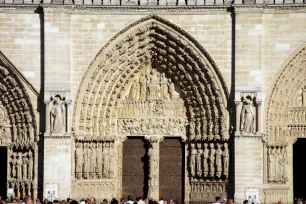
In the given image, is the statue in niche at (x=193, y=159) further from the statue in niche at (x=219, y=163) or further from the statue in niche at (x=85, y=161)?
the statue in niche at (x=85, y=161)

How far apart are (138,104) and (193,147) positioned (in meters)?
1.87

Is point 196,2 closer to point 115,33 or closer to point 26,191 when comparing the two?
point 115,33

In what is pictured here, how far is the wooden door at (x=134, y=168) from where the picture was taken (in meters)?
25.2

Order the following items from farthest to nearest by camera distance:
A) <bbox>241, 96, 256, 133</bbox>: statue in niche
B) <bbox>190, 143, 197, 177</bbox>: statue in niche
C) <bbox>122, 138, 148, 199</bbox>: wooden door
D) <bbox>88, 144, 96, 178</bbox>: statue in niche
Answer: <bbox>122, 138, 148, 199</bbox>: wooden door → <bbox>190, 143, 197, 177</bbox>: statue in niche → <bbox>88, 144, 96, 178</bbox>: statue in niche → <bbox>241, 96, 256, 133</bbox>: statue in niche

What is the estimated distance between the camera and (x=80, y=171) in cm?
2395

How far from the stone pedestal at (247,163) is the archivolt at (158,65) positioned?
2.06 ft

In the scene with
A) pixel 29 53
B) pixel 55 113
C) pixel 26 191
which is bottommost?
pixel 26 191

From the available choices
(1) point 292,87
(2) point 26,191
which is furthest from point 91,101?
(1) point 292,87

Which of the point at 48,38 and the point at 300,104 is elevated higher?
the point at 48,38

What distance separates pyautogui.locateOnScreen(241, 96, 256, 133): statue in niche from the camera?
23312 mm

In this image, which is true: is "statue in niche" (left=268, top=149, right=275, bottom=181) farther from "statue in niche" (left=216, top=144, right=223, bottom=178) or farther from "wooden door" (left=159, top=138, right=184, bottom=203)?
"wooden door" (left=159, top=138, right=184, bottom=203)

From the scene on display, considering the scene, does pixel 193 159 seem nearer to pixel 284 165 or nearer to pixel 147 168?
pixel 147 168

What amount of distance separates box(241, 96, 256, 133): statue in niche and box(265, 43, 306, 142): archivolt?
0.47 metres

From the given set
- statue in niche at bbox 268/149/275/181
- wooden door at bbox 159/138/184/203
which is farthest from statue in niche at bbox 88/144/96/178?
statue in niche at bbox 268/149/275/181
